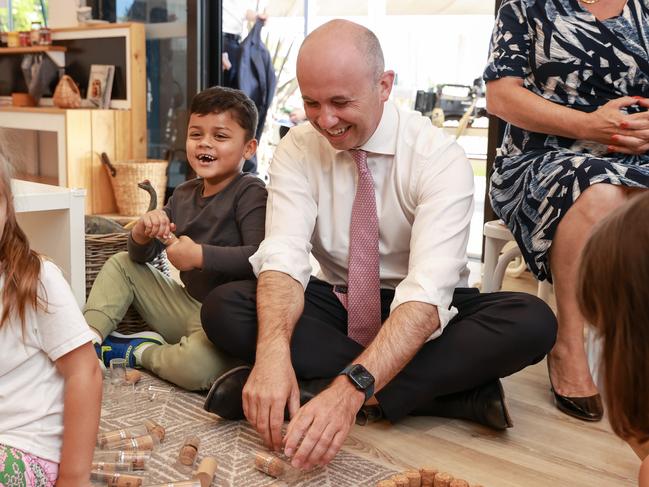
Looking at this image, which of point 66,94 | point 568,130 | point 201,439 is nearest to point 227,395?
point 201,439

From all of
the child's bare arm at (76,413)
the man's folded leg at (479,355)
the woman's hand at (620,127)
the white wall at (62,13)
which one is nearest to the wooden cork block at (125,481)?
the child's bare arm at (76,413)

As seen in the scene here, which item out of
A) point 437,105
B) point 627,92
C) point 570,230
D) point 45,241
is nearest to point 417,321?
point 570,230

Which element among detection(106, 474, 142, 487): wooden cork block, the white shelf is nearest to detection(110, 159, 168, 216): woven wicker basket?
the white shelf

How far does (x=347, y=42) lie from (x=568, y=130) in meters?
0.60

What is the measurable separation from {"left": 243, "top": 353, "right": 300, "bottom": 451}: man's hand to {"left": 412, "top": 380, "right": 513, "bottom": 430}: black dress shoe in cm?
44

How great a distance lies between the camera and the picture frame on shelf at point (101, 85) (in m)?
4.67

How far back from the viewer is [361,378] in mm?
1396

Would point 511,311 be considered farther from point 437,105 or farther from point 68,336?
point 437,105

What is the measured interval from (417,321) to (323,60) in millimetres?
558

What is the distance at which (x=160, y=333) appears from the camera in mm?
2182

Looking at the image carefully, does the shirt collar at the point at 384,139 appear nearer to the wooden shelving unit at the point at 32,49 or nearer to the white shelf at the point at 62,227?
the white shelf at the point at 62,227

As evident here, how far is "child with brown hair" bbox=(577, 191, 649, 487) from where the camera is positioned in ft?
2.82

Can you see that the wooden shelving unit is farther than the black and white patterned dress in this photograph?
Yes

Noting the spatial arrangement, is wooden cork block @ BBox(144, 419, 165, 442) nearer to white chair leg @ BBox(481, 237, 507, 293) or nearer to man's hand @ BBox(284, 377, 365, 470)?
man's hand @ BBox(284, 377, 365, 470)
